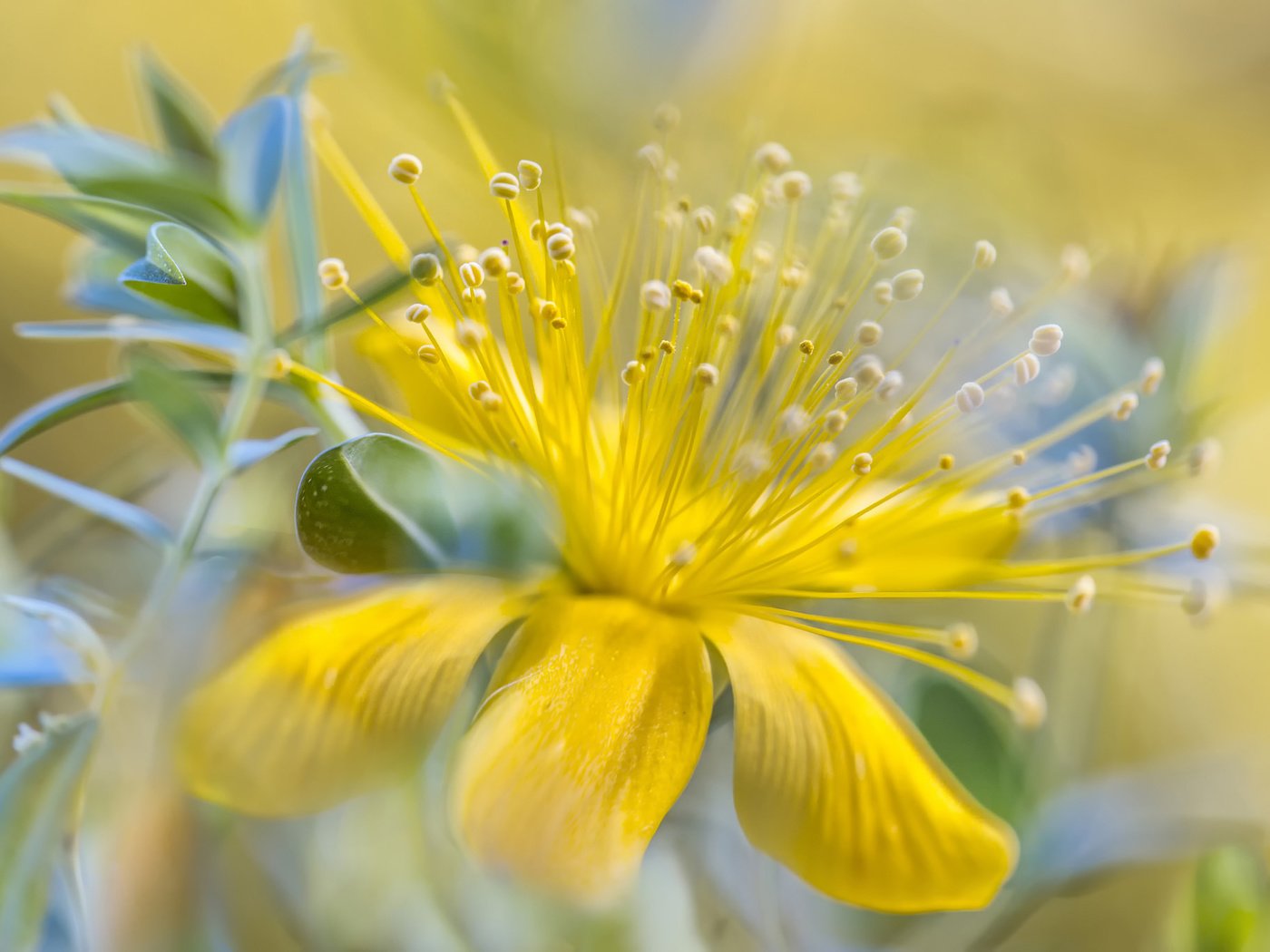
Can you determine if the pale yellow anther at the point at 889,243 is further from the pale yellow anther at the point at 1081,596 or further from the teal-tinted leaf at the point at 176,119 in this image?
the teal-tinted leaf at the point at 176,119

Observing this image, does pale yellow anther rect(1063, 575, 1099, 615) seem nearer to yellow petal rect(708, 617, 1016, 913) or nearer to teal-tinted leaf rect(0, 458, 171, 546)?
yellow petal rect(708, 617, 1016, 913)

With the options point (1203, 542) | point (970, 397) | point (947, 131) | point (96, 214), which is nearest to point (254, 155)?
point (96, 214)

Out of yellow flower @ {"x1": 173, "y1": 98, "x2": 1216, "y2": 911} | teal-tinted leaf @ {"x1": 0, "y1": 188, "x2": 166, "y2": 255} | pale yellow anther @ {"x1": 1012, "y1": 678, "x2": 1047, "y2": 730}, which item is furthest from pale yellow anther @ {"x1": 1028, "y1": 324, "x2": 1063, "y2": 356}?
teal-tinted leaf @ {"x1": 0, "y1": 188, "x2": 166, "y2": 255}

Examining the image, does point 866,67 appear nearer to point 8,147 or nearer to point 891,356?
point 891,356

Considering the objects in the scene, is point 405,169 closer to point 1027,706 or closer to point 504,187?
point 504,187

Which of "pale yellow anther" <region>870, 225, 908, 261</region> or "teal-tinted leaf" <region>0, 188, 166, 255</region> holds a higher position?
"pale yellow anther" <region>870, 225, 908, 261</region>

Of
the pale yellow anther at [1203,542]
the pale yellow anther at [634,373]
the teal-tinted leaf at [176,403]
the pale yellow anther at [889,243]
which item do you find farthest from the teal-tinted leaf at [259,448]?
the pale yellow anther at [1203,542]

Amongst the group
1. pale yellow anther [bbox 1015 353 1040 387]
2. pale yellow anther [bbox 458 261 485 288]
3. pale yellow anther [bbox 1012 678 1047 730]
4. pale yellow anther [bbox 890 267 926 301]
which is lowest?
pale yellow anther [bbox 1012 678 1047 730]

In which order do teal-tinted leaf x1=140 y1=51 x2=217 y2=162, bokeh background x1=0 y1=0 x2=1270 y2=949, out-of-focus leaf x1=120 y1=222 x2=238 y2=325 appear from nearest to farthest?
1. out-of-focus leaf x1=120 y1=222 x2=238 y2=325
2. teal-tinted leaf x1=140 y1=51 x2=217 y2=162
3. bokeh background x1=0 y1=0 x2=1270 y2=949

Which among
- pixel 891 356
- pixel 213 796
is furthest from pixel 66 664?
pixel 891 356
